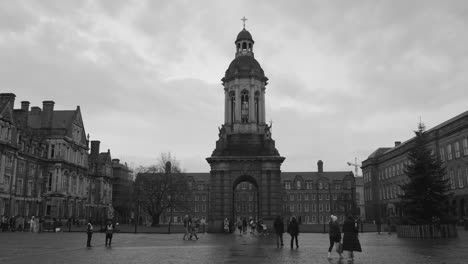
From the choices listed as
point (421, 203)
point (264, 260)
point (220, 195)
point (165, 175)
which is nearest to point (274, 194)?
point (220, 195)

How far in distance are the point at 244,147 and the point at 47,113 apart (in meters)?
44.2

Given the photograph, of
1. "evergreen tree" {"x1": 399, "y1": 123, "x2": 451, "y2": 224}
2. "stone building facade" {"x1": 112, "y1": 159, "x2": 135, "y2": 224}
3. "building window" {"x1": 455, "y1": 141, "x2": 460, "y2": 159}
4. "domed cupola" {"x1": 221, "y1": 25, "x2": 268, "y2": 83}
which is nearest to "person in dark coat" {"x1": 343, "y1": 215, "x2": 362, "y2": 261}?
"evergreen tree" {"x1": 399, "y1": 123, "x2": 451, "y2": 224}

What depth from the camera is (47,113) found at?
253ft

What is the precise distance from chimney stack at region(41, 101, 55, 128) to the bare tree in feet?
61.8

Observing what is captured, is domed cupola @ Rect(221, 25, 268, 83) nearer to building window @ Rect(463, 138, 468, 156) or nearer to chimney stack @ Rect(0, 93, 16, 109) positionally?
building window @ Rect(463, 138, 468, 156)

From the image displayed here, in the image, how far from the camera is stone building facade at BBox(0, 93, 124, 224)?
61.6 metres

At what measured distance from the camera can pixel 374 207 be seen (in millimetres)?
98562

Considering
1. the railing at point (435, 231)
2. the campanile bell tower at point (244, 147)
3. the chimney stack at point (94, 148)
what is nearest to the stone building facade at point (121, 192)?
the chimney stack at point (94, 148)

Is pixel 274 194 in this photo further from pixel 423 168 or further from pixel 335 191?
pixel 335 191

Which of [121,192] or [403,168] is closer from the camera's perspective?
[403,168]

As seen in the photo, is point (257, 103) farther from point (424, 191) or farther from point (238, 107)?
point (424, 191)

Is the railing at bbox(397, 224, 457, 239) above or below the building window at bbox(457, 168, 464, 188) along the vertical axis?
below

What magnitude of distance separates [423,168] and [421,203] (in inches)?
112

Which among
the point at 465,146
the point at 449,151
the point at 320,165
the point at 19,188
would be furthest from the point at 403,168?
the point at 19,188
